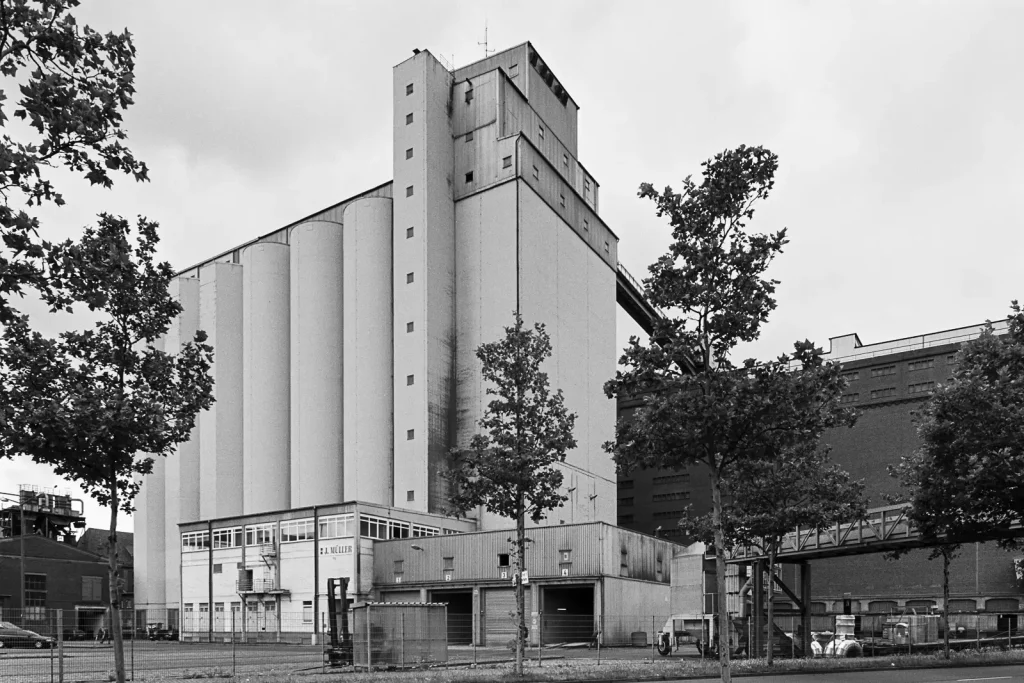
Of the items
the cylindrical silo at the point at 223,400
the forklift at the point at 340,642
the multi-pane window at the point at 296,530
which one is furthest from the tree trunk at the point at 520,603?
the cylindrical silo at the point at 223,400

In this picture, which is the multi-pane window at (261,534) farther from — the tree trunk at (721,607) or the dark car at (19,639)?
the tree trunk at (721,607)

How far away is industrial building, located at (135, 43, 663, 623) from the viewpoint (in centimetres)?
7444

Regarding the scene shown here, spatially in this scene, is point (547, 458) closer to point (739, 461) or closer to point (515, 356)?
point (515, 356)

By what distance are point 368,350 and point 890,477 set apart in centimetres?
4793

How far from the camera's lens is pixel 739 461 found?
66.6 ft

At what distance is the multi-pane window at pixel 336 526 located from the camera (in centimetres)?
6588

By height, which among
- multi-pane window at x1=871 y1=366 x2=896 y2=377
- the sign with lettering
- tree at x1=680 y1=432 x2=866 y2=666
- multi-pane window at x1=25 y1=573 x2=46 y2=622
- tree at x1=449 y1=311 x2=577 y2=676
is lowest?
multi-pane window at x1=25 y1=573 x2=46 y2=622

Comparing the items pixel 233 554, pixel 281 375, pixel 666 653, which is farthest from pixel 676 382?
pixel 281 375

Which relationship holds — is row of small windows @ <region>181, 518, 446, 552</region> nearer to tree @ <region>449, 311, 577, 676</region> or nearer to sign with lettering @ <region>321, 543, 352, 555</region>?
sign with lettering @ <region>321, 543, 352, 555</region>

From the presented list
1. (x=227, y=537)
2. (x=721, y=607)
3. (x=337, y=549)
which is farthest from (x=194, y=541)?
(x=721, y=607)

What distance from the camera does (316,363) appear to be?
8469 cm

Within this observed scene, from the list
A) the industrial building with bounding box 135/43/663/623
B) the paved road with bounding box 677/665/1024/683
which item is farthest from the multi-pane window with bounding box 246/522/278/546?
the paved road with bounding box 677/665/1024/683

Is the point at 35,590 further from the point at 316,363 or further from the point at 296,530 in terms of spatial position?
the point at 296,530

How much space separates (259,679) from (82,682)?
4.59 metres
